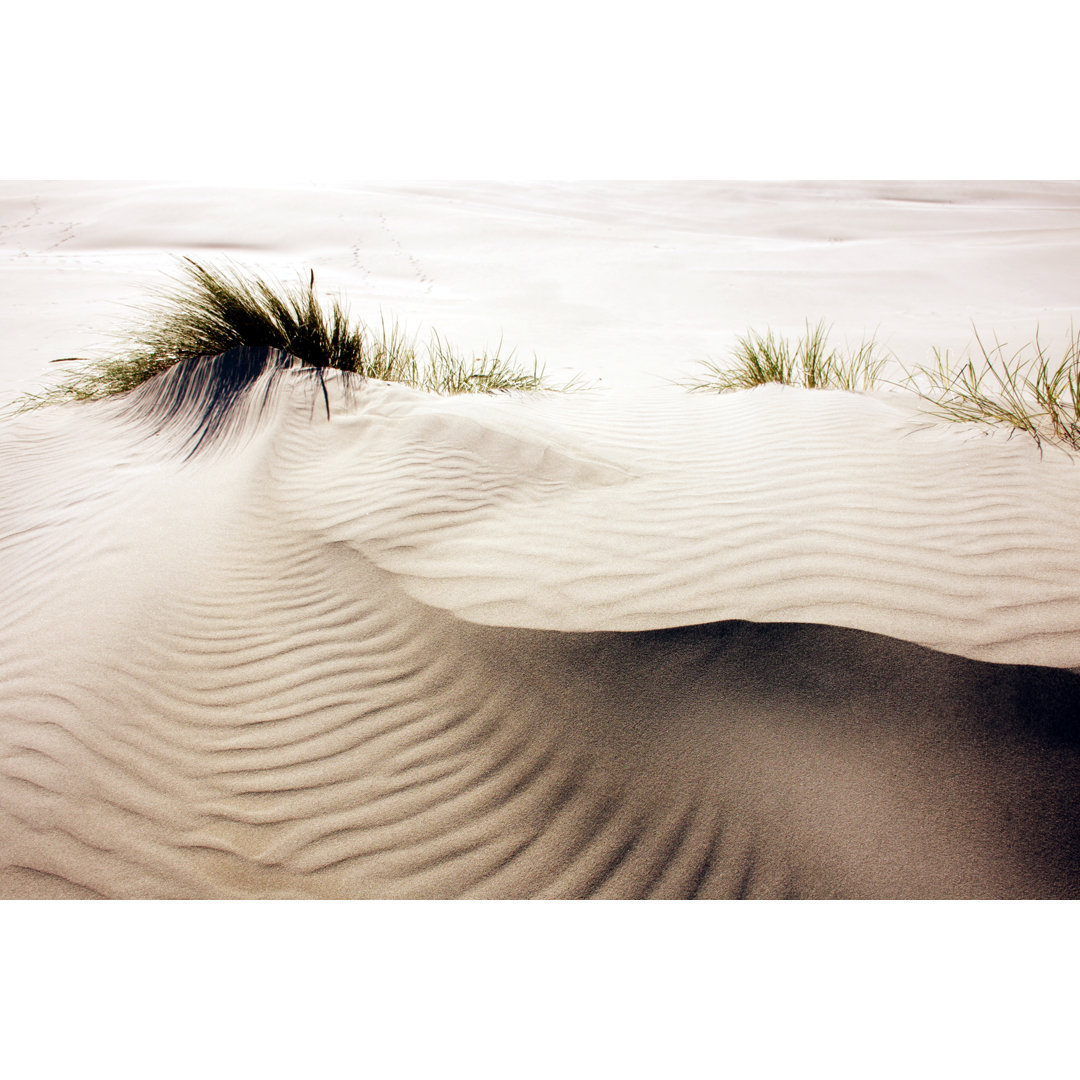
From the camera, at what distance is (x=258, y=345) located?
16.5ft

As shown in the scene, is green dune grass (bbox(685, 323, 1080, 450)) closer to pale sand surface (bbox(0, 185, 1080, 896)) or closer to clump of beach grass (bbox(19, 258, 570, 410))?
pale sand surface (bbox(0, 185, 1080, 896))

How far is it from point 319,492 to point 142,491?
1215 mm

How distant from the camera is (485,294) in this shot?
36.8 ft

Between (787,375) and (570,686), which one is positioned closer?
(570,686)

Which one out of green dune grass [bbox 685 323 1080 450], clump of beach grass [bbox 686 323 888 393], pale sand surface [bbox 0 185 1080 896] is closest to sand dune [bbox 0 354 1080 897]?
pale sand surface [bbox 0 185 1080 896]

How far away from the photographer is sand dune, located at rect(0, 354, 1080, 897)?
187 centimetres

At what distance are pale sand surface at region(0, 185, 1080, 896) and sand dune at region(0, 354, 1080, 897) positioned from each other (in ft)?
0.04

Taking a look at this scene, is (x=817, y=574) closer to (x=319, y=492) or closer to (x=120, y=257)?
(x=319, y=492)

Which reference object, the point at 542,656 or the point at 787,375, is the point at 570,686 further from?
the point at 787,375

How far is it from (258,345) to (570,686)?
169 inches

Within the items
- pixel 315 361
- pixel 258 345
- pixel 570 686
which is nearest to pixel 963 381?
pixel 570 686

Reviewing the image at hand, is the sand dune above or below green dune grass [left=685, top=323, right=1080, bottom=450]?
below

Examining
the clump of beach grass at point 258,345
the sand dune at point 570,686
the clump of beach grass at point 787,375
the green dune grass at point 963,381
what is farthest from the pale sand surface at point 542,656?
the clump of beach grass at point 787,375

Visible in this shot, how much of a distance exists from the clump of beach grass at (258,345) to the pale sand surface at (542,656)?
0.76 meters
